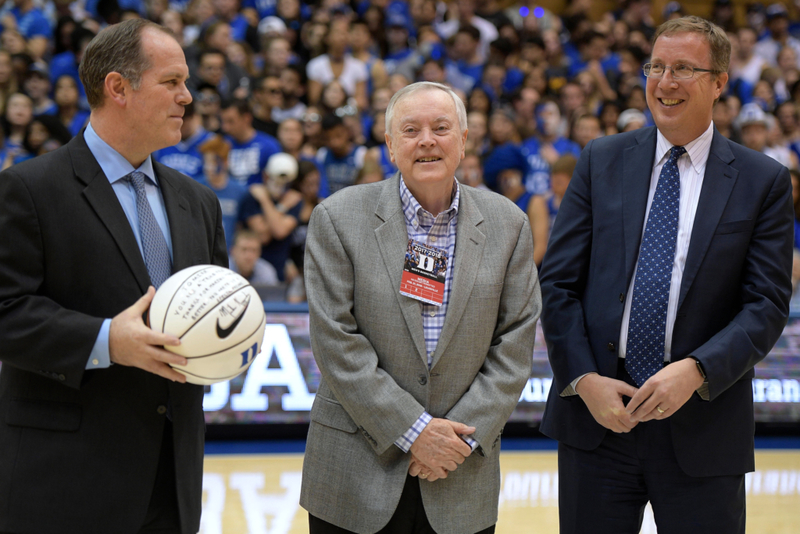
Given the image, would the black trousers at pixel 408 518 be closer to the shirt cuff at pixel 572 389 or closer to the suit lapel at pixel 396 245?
the suit lapel at pixel 396 245

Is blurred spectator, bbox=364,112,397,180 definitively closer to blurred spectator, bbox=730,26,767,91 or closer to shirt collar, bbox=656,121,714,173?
shirt collar, bbox=656,121,714,173

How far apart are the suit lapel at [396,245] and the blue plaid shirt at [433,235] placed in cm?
3

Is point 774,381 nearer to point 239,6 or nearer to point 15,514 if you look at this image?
point 15,514

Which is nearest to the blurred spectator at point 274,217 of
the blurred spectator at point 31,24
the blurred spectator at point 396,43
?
the blurred spectator at point 396,43

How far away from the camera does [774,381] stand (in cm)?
560

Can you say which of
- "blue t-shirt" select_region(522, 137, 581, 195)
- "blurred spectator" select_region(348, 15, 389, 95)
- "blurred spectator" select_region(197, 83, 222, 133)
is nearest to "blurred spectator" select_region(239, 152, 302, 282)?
"blurred spectator" select_region(197, 83, 222, 133)

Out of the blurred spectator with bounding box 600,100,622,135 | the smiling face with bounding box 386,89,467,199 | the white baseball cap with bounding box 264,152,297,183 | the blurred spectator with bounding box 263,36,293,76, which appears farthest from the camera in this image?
the blurred spectator with bounding box 600,100,622,135

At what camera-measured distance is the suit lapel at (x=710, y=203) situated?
2.47 metres

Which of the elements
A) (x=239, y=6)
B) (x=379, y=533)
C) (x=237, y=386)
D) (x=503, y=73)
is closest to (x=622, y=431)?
(x=379, y=533)

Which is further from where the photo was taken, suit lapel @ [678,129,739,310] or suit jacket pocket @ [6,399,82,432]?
suit lapel @ [678,129,739,310]

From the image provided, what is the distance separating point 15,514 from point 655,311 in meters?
1.90

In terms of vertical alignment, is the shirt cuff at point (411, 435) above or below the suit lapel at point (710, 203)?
below

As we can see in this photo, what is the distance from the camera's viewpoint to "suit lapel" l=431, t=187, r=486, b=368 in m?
2.34

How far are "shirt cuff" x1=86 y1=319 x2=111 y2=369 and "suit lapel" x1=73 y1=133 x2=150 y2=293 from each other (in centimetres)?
19
